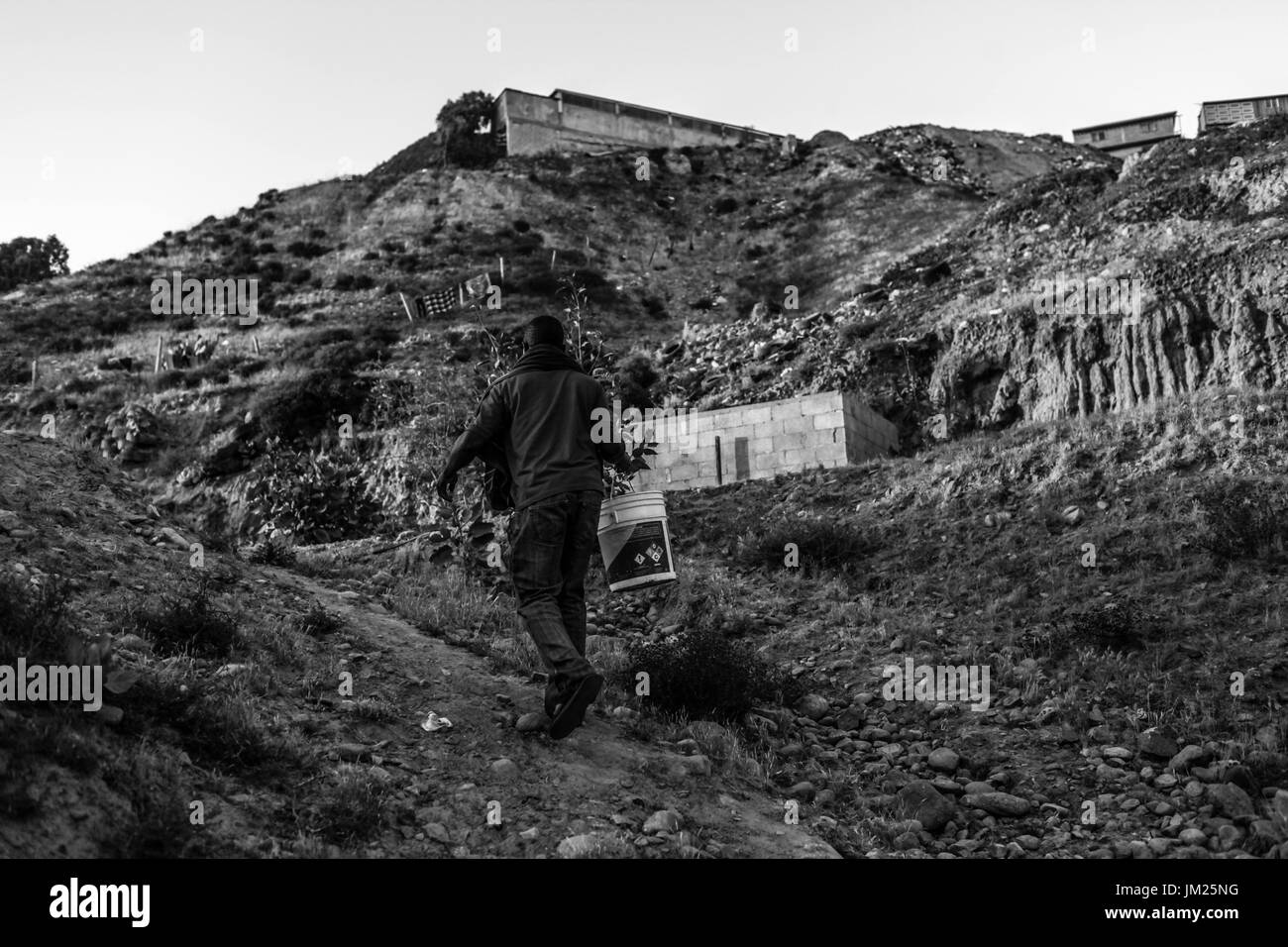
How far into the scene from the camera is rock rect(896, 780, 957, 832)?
656cm

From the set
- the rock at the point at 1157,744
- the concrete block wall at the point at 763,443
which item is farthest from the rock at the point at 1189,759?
the concrete block wall at the point at 763,443

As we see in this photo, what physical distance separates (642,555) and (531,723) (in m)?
2.00

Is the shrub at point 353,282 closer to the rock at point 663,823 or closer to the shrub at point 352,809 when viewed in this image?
the shrub at point 352,809

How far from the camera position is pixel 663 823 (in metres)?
5.47

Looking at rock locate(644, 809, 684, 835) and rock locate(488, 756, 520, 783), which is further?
rock locate(488, 756, 520, 783)

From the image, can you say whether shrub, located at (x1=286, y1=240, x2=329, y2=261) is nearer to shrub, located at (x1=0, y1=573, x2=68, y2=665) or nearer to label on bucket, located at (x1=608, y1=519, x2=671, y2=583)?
label on bucket, located at (x1=608, y1=519, x2=671, y2=583)

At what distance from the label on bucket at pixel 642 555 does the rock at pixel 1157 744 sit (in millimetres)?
3342

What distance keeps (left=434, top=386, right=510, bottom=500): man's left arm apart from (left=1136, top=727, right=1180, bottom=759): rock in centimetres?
464

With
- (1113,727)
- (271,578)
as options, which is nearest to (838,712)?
(1113,727)

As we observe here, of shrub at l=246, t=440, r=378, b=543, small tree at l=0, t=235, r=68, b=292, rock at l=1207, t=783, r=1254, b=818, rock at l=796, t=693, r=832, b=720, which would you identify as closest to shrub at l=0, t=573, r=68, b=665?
rock at l=796, t=693, r=832, b=720

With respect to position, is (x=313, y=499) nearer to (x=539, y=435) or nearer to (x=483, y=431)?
(x=483, y=431)

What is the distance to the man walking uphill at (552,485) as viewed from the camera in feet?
19.6

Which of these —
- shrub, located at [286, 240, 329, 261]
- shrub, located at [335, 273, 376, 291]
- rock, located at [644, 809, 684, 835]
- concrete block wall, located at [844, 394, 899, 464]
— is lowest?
rock, located at [644, 809, 684, 835]
